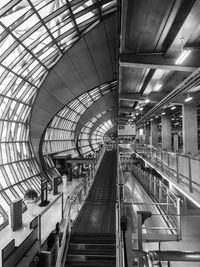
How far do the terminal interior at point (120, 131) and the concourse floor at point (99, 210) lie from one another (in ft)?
0.16

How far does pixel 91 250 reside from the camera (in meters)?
7.60

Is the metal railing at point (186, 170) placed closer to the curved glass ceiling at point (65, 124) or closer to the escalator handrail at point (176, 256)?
the escalator handrail at point (176, 256)

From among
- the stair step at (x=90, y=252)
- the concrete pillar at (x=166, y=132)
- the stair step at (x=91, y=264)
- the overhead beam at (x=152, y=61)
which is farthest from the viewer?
the concrete pillar at (x=166, y=132)

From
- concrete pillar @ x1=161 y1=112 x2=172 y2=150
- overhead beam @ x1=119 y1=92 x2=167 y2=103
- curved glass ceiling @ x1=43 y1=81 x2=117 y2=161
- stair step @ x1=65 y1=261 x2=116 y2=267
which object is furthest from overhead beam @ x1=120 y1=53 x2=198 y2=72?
curved glass ceiling @ x1=43 y1=81 x2=117 y2=161

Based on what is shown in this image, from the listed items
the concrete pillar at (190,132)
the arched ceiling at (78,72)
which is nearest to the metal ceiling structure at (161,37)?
the concrete pillar at (190,132)

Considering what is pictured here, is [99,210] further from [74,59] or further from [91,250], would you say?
[74,59]

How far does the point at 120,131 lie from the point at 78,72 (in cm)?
1177

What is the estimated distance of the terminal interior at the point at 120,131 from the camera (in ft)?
24.0

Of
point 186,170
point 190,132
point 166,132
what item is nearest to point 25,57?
point 190,132

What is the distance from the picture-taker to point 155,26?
874cm

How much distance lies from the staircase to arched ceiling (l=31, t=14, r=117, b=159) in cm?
1722

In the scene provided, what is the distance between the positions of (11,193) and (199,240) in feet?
53.8

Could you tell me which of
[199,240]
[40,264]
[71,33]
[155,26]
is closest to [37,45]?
[71,33]

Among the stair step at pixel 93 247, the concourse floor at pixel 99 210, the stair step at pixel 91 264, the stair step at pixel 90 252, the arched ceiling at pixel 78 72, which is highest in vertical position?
the arched ceiling at pixel 78 72
